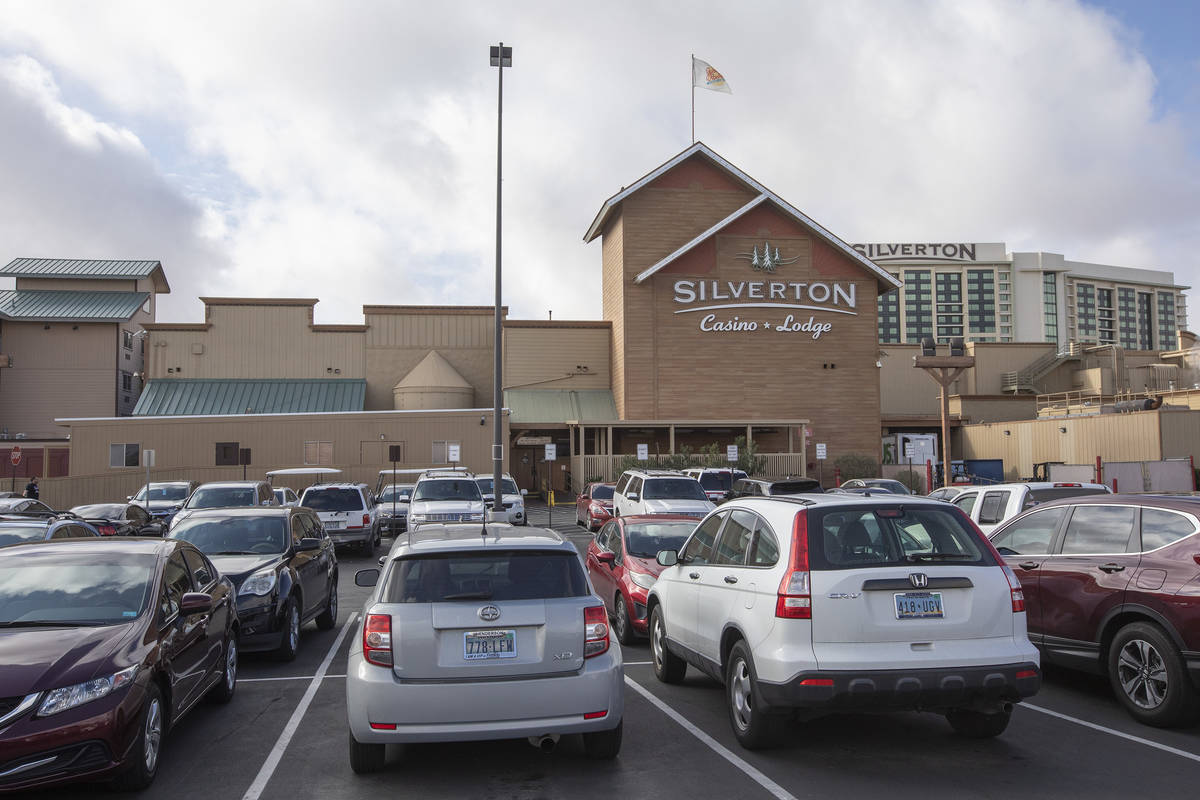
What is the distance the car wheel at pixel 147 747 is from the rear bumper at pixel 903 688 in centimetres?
390

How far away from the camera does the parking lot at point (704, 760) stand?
582 centimetres

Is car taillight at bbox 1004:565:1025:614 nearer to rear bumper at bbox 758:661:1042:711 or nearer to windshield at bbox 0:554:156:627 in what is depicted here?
rear bumper at bbox 758:661:1042:711

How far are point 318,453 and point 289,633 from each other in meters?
31.9

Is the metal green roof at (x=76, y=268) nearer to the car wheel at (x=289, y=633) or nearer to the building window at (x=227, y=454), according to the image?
the building window at (x=227, y=454)

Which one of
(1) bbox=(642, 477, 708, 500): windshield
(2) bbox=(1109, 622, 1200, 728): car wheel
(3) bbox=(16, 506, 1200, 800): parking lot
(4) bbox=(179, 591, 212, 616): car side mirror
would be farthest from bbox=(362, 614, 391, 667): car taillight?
(1) bbox=(642, 477, 708, 500): windshield

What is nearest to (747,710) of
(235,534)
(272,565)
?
(272,565)

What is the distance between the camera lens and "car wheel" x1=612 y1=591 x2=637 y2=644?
35.3 feet

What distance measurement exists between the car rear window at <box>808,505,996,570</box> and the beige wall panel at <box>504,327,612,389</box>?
132ft

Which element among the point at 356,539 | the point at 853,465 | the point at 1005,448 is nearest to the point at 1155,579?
the point at 356,539

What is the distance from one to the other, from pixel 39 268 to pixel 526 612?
5888 cm

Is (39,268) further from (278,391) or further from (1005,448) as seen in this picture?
(1005,448)

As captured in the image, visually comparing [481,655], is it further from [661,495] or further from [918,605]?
[661,495]

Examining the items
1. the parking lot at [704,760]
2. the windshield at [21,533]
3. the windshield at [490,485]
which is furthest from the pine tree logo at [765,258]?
the parking lot at [704,760]

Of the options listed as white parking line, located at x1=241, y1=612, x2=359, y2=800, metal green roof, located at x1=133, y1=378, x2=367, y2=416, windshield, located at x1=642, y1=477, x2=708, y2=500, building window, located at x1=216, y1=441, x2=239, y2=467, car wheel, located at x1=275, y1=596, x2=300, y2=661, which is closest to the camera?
white parking line, located at x1=241, y1=612, x2=359, y2=800
